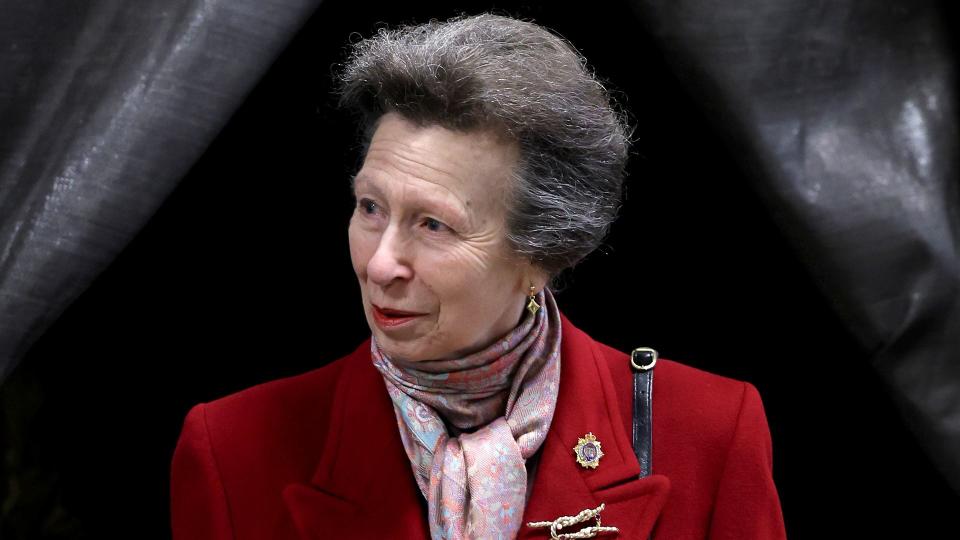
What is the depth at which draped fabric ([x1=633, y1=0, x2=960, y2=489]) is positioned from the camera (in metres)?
2.26

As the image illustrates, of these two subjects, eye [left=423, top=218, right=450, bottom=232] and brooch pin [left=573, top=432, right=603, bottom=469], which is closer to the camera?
eye [left=423, top=218, right=450, bottom=232]

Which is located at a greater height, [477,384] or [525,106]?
[525,106]

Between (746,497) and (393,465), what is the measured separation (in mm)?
607

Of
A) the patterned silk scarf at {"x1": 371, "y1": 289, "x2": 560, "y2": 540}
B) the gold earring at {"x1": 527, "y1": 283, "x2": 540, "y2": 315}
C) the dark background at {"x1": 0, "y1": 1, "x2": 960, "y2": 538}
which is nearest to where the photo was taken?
the patterned silk scarf at {"x1": 371, "y1": 289, "x2": 560, "y2": 540}

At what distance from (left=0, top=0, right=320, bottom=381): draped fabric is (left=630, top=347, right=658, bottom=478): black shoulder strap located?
0.85 m

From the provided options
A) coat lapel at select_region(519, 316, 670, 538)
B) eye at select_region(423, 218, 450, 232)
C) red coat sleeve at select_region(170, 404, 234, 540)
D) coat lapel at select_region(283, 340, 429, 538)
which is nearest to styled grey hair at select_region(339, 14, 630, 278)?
eye at select_region(423, 218, 450, 232)

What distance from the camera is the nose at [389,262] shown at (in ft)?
6.97

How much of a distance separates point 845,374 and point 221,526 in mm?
1449

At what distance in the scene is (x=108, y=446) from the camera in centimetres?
306

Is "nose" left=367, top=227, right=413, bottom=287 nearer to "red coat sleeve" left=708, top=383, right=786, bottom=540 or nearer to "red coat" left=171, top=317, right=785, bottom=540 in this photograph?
"red coat" left=171, top=317, right=785, bottom=540

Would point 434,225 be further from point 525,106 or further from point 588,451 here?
point 588,451

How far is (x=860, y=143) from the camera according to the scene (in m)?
2.30

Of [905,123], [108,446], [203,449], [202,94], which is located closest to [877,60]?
[905,123]

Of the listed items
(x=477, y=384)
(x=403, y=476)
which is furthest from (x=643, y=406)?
(x=403, y=476)
